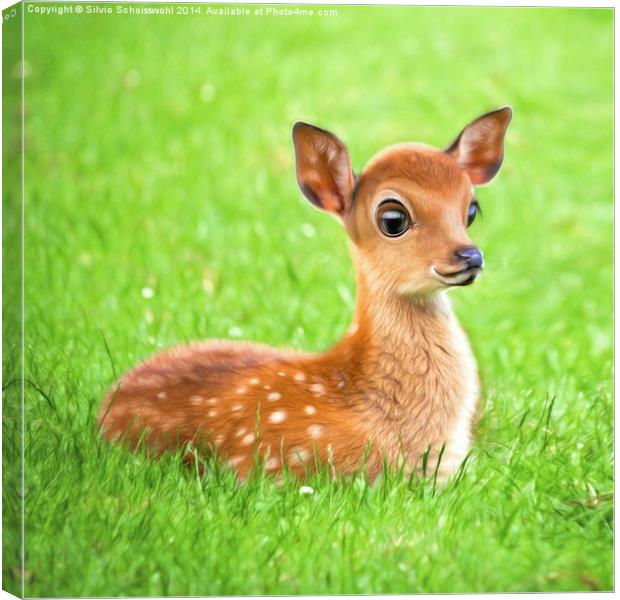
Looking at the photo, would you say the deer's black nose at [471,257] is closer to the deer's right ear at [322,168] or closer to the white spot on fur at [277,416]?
the deer's right ear at [322,168]

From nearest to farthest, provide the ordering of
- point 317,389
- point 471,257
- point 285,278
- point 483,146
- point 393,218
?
point 471,257 → point 393,218 → point 317,389 → point 483,146 → point 285,278

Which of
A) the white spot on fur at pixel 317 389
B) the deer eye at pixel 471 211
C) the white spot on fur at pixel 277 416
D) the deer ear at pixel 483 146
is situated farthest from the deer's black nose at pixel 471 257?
the white spot on fur at pixel 277 416

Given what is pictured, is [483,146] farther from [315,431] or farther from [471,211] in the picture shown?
[315,431]

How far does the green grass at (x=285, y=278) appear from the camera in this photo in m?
3.61

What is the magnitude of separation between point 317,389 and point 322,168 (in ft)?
2.06

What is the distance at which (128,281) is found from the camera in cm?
483

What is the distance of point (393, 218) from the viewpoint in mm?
3701

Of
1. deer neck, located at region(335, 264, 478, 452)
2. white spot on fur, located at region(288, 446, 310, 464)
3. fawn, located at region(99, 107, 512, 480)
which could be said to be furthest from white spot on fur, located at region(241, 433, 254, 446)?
deer neck, located at region(335, 264, 478, 452)

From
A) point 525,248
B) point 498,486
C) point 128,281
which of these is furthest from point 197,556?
point 525,248

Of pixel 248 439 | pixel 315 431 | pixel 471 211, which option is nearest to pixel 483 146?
pixel 471 211

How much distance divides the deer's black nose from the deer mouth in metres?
0.01

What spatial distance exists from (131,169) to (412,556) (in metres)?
→ 2.48

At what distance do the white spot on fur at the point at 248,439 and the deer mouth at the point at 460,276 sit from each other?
686 millimetres

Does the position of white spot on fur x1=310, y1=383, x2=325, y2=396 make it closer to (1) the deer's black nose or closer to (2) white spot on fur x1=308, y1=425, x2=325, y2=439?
(2) white spot on fur x1=308, y1=425, x2=325, y2=439
